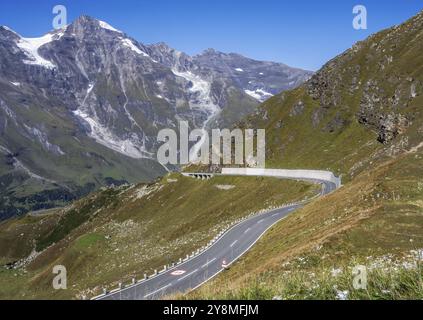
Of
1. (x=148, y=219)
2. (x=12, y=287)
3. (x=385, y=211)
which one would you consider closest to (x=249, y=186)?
(x=148, y=219)

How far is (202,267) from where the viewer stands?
179 ft

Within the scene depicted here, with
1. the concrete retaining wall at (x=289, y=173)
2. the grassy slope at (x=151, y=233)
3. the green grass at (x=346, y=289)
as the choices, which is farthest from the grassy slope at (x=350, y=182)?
the grassy slope at (x=151, y=233)

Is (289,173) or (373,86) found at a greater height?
(373,86)

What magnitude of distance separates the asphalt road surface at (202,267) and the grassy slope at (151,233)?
10.1 metres

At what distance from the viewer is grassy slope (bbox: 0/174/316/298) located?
89.3 meters

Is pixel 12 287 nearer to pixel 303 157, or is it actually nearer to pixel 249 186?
Answer: pixel 249 186

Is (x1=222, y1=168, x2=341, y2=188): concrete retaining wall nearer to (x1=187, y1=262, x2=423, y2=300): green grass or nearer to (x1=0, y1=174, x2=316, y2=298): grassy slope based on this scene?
(x1=0, y1=174, x2=316, y2=298): grassy slope

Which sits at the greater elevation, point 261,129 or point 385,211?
point 261,129

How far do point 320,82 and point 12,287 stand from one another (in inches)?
4631

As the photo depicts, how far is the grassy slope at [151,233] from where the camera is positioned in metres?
89.3

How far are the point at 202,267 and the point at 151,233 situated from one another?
68695mm

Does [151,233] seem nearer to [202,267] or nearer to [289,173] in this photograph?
[289,173]

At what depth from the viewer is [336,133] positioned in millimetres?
143625

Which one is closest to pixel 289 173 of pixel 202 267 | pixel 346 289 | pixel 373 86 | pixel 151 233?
pixel 373 86
